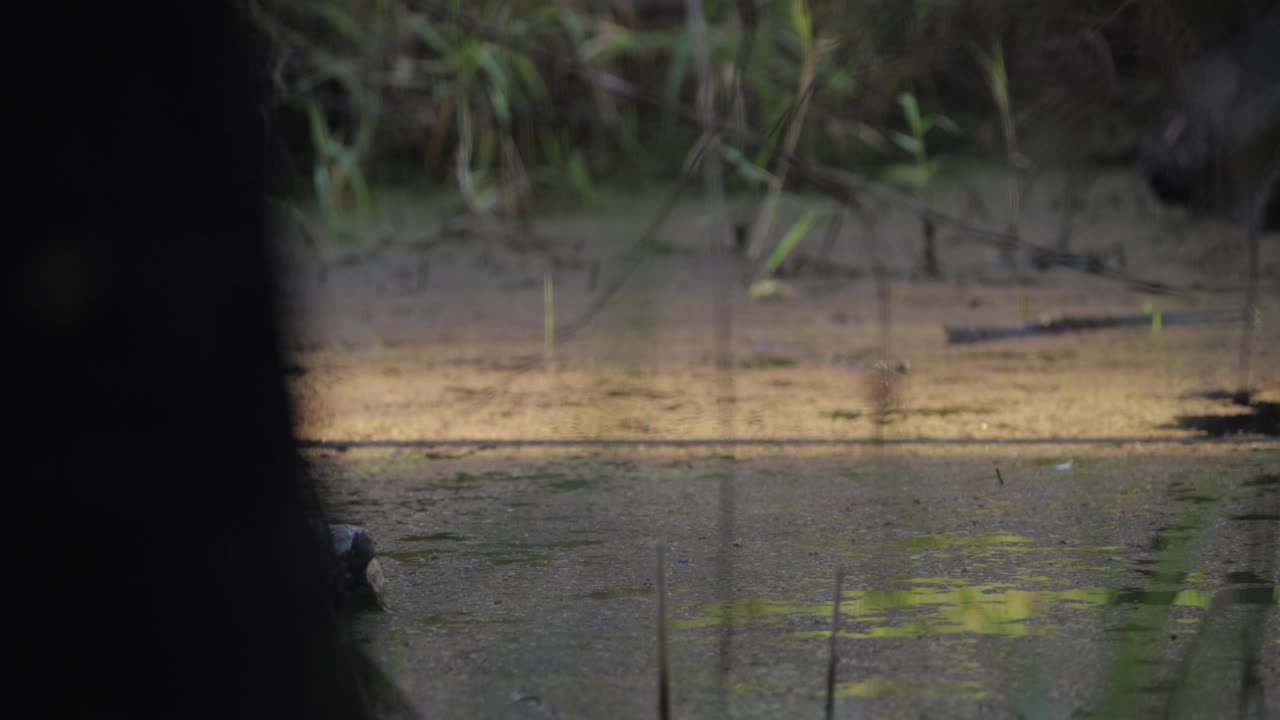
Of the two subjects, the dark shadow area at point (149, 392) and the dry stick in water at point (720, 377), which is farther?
the dry stick in water at point (720, 377)

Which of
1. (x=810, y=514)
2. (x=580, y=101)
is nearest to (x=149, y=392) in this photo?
(x=810, y=514)

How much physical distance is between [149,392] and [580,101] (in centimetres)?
388

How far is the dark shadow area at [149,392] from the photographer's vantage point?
907 millimetres

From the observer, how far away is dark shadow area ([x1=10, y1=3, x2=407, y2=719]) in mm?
907

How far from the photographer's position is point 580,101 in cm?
473

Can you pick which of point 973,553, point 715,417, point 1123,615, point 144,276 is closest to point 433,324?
point 715,417

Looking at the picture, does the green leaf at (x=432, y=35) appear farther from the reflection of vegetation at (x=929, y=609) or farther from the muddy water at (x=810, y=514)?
the reflection of vegetation at (x=929, y=609)

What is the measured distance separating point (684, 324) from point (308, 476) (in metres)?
2.07

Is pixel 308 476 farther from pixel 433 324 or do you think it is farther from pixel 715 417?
pixel 433 324

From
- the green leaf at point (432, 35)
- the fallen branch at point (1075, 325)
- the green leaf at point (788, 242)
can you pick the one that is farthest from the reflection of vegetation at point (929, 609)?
the green leaf at point (432, 35)

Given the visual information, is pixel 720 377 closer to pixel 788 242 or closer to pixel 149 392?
pixel 788 242

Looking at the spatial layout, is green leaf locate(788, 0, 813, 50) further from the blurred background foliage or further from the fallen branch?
the fallen branch

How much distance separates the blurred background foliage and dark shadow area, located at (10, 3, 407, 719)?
1544mm

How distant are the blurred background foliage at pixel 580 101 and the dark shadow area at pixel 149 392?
154cm
